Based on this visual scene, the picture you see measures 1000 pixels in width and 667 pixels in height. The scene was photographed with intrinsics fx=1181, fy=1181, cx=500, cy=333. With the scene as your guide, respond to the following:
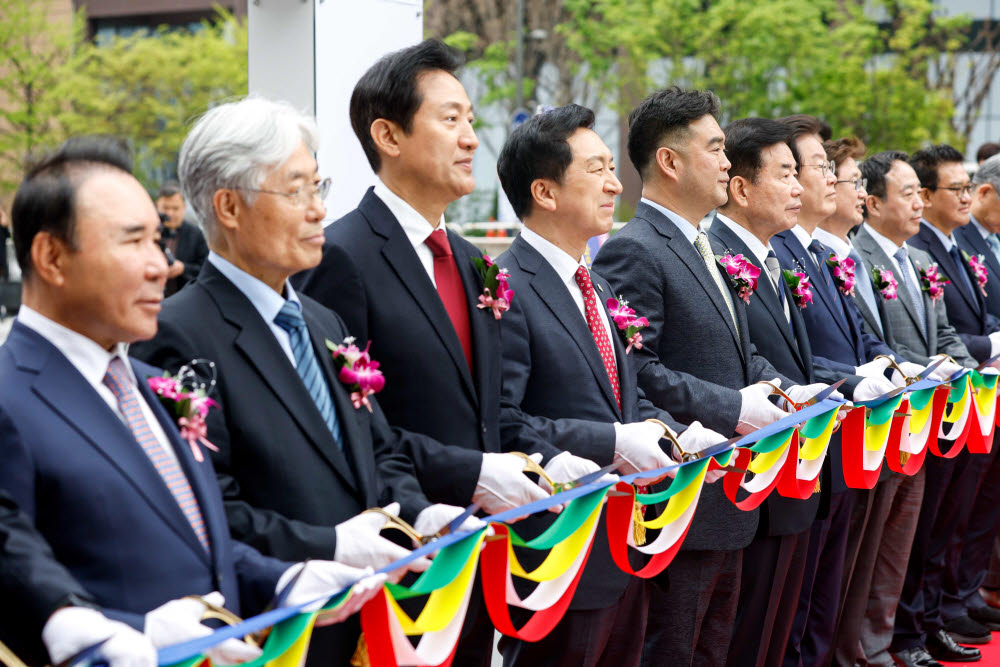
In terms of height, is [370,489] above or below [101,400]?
below

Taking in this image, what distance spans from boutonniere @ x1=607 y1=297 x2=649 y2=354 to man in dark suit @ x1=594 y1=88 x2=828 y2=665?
0.21m

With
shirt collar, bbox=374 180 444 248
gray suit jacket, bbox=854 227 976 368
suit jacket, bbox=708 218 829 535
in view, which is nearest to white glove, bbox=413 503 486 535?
shirt collar, bbox=374 180 444 248

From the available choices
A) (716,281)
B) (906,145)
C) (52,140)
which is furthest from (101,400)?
(52,140)

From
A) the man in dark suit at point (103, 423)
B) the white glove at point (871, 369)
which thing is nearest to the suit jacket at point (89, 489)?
the man in dark suit at point (103, 423)

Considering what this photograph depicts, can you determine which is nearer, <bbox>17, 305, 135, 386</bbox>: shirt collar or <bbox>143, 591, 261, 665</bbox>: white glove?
<bbox>143, 591, 261, 665</bbox>: white glove

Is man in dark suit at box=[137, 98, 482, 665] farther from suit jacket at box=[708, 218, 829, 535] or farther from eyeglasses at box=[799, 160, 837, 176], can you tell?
eyeglasses at box=[799, 160, 837, 176]

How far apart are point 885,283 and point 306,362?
3.46m

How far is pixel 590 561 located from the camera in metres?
3.38

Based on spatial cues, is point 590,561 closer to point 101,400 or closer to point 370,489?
point 370,489

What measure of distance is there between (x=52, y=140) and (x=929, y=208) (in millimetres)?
25477

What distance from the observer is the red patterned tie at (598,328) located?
3.65m

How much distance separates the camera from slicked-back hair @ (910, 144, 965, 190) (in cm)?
638

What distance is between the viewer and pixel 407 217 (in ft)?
10.5

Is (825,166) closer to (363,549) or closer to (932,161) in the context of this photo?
(932,161)
